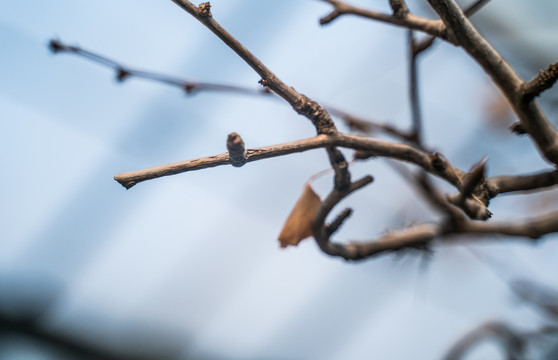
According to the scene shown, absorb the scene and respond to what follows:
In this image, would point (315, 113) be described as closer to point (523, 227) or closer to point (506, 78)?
point (506, 78)

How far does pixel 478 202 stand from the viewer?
0.33 metres

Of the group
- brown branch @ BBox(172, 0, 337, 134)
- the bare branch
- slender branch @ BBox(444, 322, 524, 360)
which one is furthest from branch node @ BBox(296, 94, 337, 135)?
slender branch @ BBox(444, 322, 524, 360)

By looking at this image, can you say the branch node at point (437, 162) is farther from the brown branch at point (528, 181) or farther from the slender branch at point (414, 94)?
the slender branch at point (414, 94)

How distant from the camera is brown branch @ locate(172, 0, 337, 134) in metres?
0.28

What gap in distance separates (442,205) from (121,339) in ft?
2.64

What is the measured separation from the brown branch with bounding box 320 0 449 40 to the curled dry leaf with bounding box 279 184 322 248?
21cm

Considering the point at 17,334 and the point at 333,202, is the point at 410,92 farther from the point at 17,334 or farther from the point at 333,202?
the point at 17,334

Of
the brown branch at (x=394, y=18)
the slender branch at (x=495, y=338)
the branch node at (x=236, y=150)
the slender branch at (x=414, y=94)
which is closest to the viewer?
the branch node at (x=236, y=150)

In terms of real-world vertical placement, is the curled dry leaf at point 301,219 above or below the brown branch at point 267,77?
below

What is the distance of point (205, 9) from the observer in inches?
11.0

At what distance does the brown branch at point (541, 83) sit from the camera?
0.29 m

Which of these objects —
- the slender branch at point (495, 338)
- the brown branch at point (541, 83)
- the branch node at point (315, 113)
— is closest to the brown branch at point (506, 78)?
the brown branch at point (541, 83)

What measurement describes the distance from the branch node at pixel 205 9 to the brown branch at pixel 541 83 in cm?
27

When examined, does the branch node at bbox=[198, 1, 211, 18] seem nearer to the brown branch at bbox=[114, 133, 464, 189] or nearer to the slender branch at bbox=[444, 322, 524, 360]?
the brown branch at bbox=[114, 133, 464, 189]
